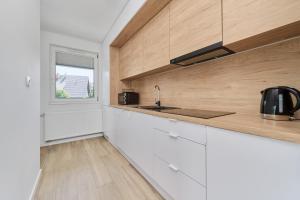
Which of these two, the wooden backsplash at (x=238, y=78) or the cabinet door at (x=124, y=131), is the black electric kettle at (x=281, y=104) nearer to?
the wooden backsplash at (x=238, y=78)

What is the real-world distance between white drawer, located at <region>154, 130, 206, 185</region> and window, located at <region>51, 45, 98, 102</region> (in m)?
2.85

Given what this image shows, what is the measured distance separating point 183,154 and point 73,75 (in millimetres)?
3371

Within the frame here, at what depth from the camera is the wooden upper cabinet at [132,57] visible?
89.8 inches

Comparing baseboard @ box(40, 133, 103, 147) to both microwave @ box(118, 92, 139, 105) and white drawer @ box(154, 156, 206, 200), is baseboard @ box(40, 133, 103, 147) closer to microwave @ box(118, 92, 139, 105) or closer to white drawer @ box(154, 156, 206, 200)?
microwave @ box(118, 92, 139, 105)

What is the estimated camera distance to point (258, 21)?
84cm

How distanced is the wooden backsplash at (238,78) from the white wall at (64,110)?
99.2 inches

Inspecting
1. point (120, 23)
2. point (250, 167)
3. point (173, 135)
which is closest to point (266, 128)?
point (250, 167)

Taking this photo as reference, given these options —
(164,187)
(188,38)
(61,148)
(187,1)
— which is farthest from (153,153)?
(61,148)

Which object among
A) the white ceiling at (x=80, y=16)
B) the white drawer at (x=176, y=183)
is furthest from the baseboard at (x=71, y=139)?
the white drawer at (x=176, y=183)

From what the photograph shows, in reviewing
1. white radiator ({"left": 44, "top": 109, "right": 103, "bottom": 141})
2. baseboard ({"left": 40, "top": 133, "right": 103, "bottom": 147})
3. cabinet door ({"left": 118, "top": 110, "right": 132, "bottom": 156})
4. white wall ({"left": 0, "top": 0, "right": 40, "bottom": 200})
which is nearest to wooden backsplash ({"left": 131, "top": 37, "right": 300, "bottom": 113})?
cabinet door ({"left": 118, "top": 110, "right": 132, "bottom": 156})

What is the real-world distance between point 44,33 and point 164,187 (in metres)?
3.89

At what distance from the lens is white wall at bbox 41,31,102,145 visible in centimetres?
301

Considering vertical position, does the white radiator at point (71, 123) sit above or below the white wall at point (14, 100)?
below

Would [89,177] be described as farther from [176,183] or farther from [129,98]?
[129,98]
